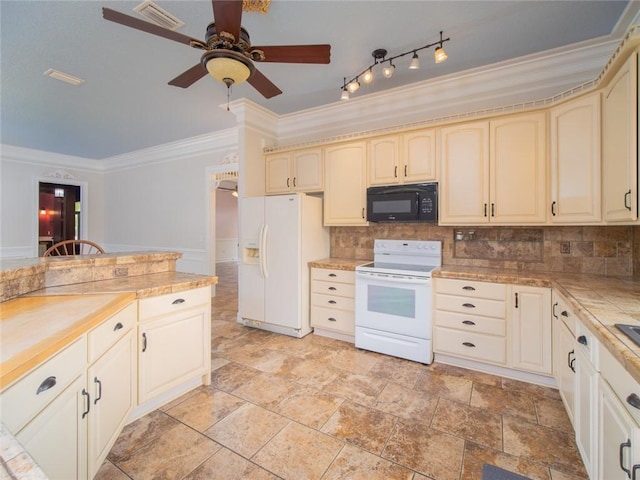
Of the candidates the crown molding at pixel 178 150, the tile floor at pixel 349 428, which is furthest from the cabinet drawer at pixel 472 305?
the crown molding at pixel 178 150

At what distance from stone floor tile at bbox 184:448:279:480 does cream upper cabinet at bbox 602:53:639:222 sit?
2.50 m

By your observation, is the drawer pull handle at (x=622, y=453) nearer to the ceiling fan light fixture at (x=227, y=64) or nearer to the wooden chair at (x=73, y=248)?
the ceiling fan light fixture at (x=227, y=64)

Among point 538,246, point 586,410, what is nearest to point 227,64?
point 586,410

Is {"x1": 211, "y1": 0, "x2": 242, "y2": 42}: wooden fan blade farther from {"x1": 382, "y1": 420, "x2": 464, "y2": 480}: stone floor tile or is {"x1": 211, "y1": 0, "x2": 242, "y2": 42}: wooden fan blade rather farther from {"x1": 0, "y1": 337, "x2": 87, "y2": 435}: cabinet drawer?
{"x1": 382, "y1": 420, "x2": 464, "y2": 480}: stone floor tile

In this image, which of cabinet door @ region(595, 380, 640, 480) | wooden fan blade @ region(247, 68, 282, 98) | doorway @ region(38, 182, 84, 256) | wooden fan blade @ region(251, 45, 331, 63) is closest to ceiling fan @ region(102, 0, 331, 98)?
wooden fan blade @ region(251, 45, 331, 63)

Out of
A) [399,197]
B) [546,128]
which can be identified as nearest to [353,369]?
[399,197]

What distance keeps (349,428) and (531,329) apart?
1669mm

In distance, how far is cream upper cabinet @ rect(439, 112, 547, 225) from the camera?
252cm

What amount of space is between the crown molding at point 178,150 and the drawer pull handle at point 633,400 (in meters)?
5.12

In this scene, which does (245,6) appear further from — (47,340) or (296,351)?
(296,351)

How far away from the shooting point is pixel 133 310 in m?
1.79

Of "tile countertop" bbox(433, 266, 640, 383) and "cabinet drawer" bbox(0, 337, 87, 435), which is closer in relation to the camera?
"cabinet drawer" bbox(0, 337, 87, 435)

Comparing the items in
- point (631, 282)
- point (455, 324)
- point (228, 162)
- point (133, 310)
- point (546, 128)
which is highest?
point (228, 162)

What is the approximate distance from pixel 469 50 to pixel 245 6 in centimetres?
194
